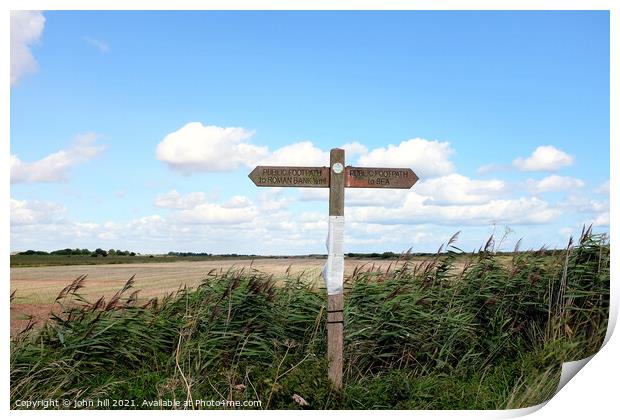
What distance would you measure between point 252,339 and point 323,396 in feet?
3.46

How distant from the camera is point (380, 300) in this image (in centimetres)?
643

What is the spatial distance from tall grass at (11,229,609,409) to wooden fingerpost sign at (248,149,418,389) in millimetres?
192

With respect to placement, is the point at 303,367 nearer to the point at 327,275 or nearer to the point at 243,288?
the point at 327,275

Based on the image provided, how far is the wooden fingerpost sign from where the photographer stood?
5230 millimetres

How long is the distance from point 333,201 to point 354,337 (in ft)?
Result: 4.76

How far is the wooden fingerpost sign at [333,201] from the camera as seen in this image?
17.2ft

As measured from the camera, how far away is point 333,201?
17.3 feet

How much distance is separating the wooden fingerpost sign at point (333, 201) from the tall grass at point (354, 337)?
0.19 meters
